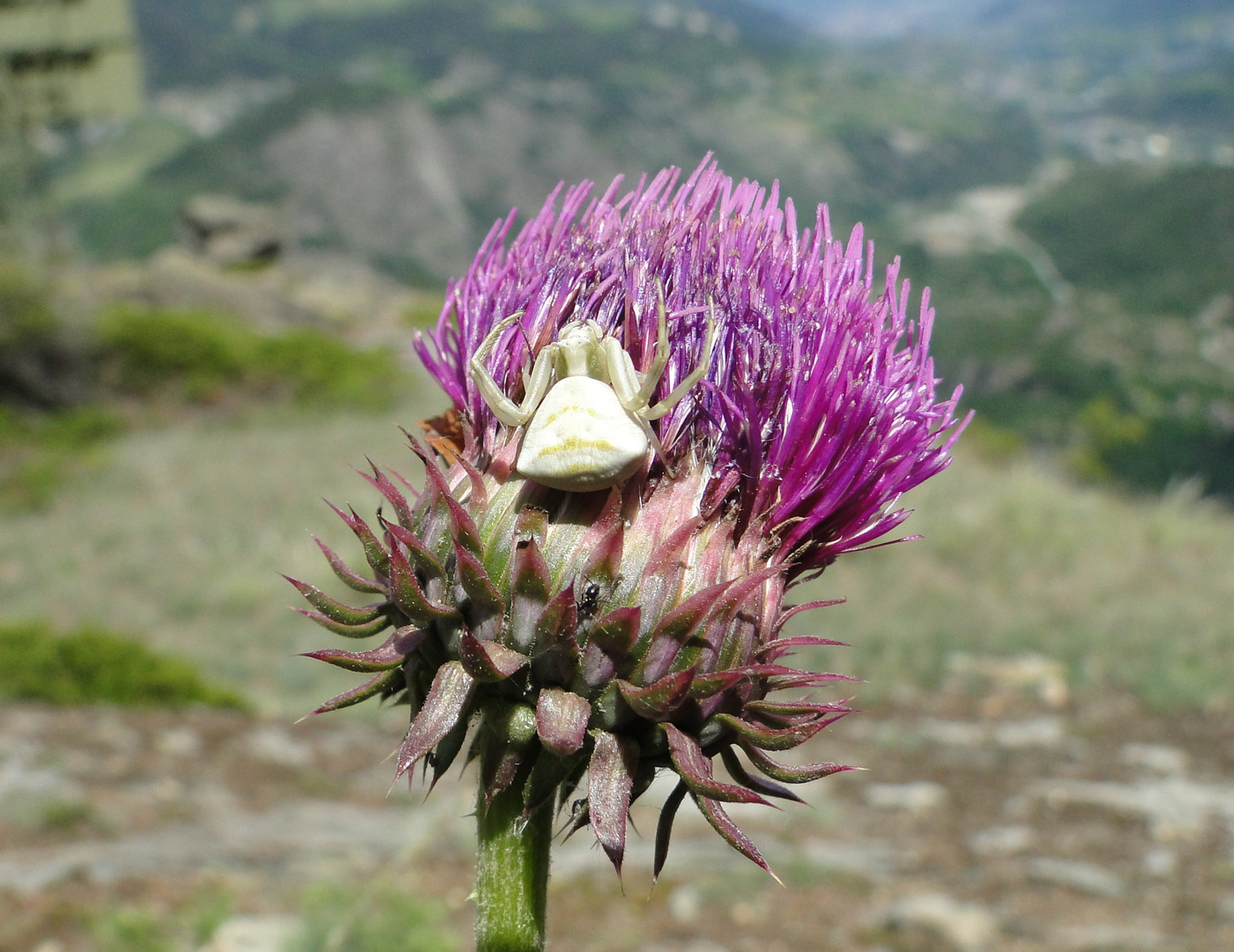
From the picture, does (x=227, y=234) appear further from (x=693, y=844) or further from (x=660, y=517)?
(x=660, y=517)

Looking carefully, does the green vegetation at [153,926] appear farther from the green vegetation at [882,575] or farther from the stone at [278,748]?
the green vegetation at [882,575]

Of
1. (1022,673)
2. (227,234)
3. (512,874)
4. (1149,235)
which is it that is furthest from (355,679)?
(1149,235)

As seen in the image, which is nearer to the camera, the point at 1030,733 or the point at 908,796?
the point at 908,796

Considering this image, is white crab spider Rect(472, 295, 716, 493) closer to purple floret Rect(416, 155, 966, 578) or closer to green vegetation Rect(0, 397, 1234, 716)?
purple floret Rect(416, 155, 966, 578)

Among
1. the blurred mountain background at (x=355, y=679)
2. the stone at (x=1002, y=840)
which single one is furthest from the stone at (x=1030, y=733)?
the stone at (x=1002, y=840)

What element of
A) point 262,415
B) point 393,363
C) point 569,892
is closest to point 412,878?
point 569,892

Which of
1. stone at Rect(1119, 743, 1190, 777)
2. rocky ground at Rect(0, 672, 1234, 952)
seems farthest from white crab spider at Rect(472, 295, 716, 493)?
stone at Rect(1119, 743, 1190, 777)

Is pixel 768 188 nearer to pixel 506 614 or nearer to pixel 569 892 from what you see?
pixel 506 614
